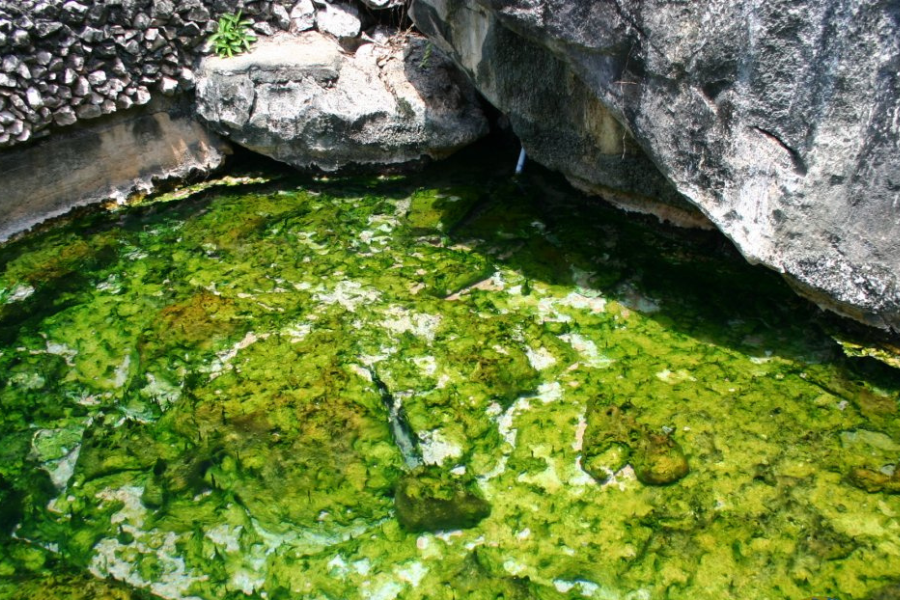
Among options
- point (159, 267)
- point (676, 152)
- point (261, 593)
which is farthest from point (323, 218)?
point (261, 593)

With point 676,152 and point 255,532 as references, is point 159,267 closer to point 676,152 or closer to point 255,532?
point 255,532

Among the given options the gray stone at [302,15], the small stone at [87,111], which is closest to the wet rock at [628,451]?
the small stone at [87,111]

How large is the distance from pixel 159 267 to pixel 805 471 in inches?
179

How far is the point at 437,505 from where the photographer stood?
3805 millimetres

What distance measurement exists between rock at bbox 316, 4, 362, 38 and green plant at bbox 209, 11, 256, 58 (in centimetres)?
66

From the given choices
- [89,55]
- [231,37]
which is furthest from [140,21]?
[231,37]

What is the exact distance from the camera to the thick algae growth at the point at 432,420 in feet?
11.9

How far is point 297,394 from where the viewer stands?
4.55 metres

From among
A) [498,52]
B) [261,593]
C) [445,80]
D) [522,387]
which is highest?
[498,52]

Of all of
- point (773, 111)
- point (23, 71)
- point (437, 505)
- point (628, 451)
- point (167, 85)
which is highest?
point (773, 111)

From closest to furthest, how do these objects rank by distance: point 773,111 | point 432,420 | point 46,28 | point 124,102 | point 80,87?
point 773,111
point 432,420
point 46,28
point 80,87
point 124,102

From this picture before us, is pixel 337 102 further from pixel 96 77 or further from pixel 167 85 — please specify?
pixel 96 77

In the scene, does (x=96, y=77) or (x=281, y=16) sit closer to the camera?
(x=96, y=77)

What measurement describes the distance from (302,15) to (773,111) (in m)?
4.40
